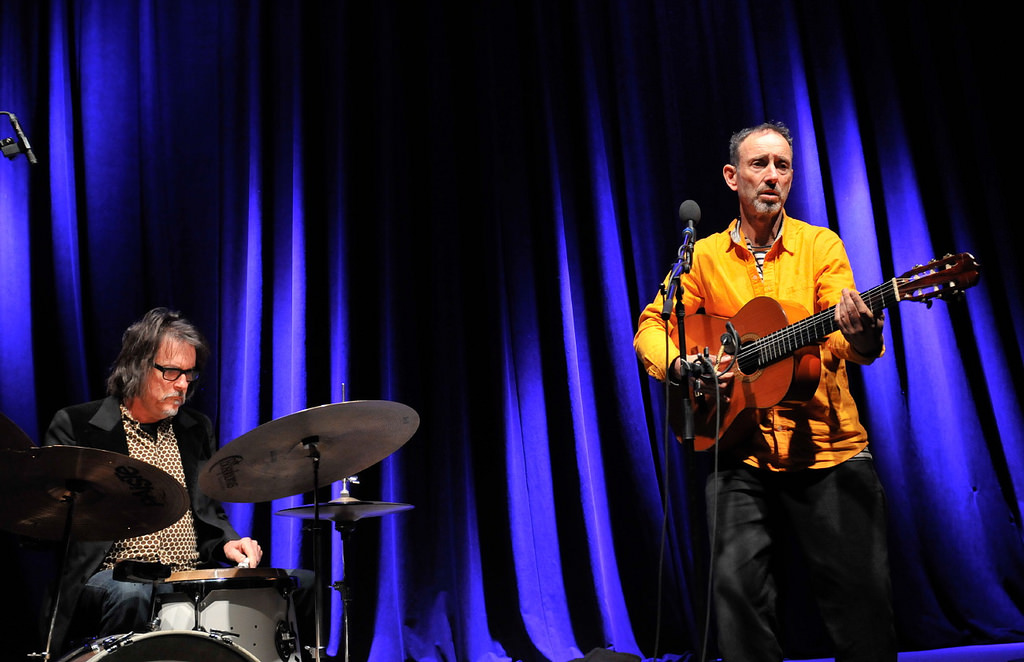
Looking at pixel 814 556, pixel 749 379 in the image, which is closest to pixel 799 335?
pixel 749 379

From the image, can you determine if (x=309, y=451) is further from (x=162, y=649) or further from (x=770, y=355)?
(x=770, y=355)

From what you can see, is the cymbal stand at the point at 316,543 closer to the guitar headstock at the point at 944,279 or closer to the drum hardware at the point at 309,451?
the drum hardware at the point at 309,451

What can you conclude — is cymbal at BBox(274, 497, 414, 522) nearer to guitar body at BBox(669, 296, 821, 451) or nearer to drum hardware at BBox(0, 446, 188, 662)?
drum hardware at BBox(0, 446, 188, 662)

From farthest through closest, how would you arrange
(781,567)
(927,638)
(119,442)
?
(927,638)
(119,442)
(781,567)

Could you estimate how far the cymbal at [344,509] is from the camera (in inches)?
124

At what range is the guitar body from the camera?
97.0 inches

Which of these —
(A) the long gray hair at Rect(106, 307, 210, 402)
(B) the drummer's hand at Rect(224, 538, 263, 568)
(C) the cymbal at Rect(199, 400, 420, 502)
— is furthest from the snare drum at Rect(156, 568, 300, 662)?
(A) the long gray hair at Rect(106, 307, 210, 402)

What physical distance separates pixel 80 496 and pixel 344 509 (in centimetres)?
108

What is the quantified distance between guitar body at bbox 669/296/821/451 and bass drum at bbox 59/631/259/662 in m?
1.38

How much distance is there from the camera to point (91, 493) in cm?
228

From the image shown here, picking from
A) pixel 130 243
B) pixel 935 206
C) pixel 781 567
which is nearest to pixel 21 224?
pixel 130 243

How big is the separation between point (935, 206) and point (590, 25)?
1.94m

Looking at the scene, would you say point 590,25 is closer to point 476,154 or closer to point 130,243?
point 476,154

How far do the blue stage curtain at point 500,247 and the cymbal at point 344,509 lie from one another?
599 mm
